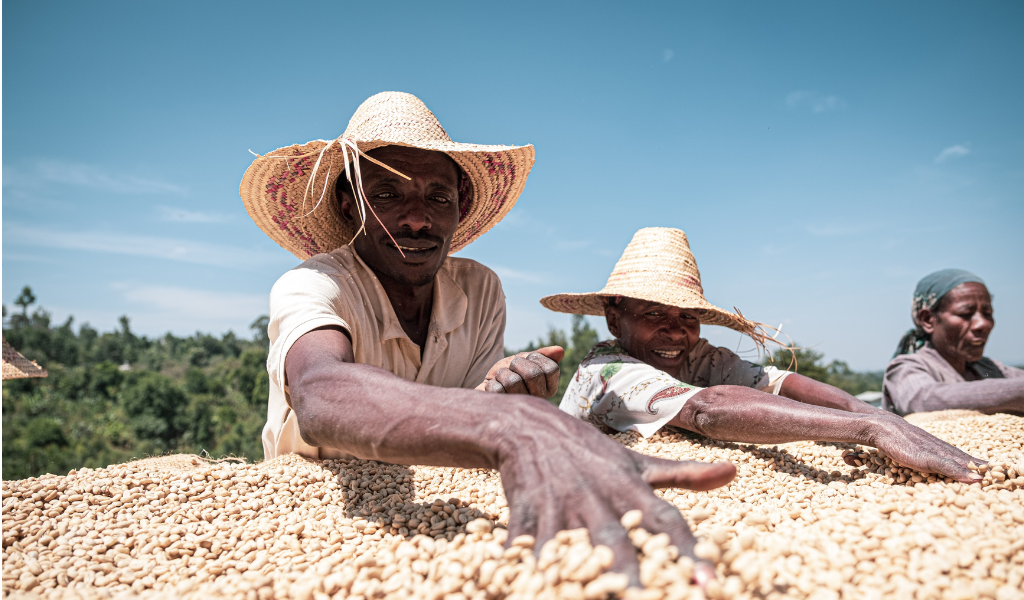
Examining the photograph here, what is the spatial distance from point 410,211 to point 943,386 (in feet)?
14.0

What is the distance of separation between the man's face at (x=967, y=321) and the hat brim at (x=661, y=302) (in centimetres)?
246

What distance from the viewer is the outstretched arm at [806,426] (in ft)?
6.09

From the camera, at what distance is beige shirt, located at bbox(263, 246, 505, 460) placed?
1.92 m

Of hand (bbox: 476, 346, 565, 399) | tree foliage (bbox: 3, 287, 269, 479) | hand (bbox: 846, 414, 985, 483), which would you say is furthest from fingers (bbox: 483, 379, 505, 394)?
tree foliage (bbox: 3, 287, 269, 479)

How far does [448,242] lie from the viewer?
2543mm

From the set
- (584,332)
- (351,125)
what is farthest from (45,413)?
(351,125)

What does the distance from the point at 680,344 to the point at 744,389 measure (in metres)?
0.78

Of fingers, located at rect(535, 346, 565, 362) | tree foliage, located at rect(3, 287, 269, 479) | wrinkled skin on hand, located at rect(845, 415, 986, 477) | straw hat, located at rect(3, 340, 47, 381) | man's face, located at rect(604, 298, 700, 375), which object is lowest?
tree foliage, located at rect(3, 287, 269, 479)

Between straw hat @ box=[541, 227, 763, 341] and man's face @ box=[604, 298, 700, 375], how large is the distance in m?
0.10

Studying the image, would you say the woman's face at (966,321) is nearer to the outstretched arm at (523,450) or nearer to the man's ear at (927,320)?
the man's ear at (927,320)

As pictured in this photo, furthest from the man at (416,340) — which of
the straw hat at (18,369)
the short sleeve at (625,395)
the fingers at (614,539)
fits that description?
the straw hat at (18,369)

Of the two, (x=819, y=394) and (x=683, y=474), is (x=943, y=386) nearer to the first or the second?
(x=819, y=394)

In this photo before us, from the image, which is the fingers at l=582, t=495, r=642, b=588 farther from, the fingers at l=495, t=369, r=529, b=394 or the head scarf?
the head scarf

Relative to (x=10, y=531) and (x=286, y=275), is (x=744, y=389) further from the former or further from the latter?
(x=10, y=531)
